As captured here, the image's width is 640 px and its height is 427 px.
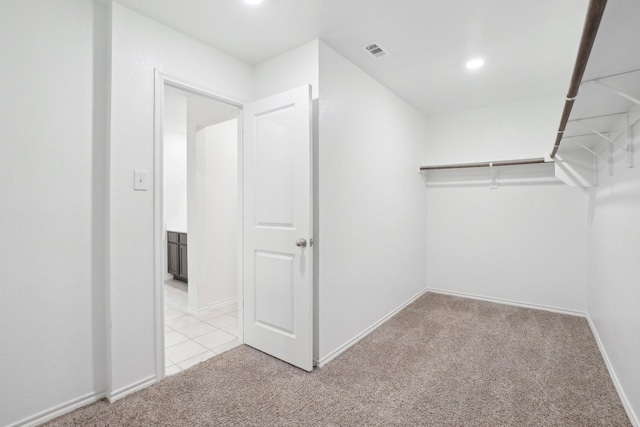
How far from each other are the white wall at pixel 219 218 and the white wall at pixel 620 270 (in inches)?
139

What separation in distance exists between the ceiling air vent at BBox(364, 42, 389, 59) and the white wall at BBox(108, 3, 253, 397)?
55.9 inches

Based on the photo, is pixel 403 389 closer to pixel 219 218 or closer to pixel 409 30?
pixel 409 30

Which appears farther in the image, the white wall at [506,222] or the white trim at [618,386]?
the white wall at [506,222]

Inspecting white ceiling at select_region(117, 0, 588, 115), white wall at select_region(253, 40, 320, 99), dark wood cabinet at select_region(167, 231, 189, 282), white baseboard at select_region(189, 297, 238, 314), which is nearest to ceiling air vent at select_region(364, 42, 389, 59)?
white ceiling at select_region(117, 0, 588, 115)

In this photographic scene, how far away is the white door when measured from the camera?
7.16 feet

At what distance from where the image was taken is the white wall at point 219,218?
3.56 metres

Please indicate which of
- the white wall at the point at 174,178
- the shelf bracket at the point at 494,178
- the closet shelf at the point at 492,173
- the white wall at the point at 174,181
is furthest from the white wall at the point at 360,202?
the white wall at the point at 174,181

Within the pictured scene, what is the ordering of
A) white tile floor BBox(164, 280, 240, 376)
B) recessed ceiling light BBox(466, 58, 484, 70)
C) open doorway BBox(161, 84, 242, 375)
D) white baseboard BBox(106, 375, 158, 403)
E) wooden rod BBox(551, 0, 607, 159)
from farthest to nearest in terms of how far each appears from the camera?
open doorway BBox(161, 84, 242, 375) < recessed ceiling light BBox(466, 58, 484, 70) < white tile floor BBox(164, 280, 240, 376) < white baseboard BBox(106, 375, 158, 403) < wooden rod BBox(551, 0, 607, 159)

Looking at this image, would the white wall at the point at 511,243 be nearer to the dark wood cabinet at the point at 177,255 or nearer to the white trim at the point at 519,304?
the white trim at the point at 519,304

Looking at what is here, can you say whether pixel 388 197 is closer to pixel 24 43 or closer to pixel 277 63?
pixel 277 63

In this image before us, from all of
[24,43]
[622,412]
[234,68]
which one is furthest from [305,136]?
[622,412]

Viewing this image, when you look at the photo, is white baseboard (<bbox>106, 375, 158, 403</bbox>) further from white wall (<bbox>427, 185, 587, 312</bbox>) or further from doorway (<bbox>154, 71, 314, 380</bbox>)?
white wall (<bbox>427, 185, 587, 312</bbox>)

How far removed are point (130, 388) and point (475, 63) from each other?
3540mm

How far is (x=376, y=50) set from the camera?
7.92ft
